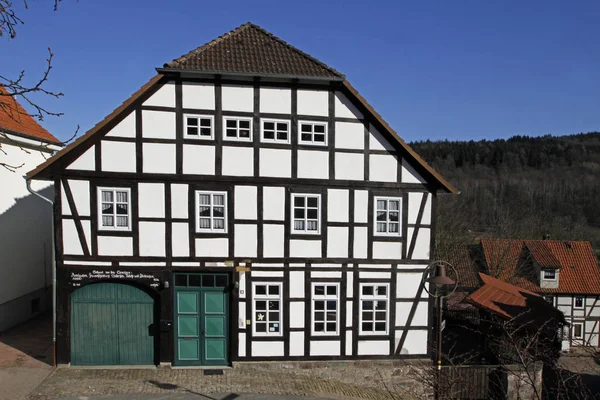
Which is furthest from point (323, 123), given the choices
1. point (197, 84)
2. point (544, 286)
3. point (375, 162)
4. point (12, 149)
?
point (544, 286)

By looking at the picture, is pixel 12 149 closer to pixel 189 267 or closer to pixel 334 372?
pixel 189 267

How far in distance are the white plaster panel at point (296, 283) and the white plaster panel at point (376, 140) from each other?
409 centimetres

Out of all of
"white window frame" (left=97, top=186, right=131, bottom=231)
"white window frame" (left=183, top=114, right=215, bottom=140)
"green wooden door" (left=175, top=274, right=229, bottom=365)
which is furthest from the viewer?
"green wooden door" (left=175, top=274, right=229, bottom=365)

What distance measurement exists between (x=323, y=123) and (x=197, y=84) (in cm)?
357

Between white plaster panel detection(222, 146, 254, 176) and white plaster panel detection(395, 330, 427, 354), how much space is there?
20.8 feet

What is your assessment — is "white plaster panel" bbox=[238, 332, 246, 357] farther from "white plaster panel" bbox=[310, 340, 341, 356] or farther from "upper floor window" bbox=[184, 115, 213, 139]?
"upper floor window" bbox=[184, 115, 213, 139]

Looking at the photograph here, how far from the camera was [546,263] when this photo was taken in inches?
1066

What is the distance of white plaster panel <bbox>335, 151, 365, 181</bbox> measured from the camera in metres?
11.8

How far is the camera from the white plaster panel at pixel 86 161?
10.9 m

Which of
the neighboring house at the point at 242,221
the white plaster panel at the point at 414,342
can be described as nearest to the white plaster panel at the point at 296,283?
the neighboring house at the point at 242,221

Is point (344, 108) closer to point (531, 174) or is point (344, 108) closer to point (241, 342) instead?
point (241, 342)

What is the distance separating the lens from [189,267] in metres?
11.4

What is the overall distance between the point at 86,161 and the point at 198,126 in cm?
302

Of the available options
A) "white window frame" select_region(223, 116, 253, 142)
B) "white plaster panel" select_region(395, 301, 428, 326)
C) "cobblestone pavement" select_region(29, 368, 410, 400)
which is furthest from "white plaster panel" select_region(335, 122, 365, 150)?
"cobblestone pavement" select_region(29, 368, 410, 400)
